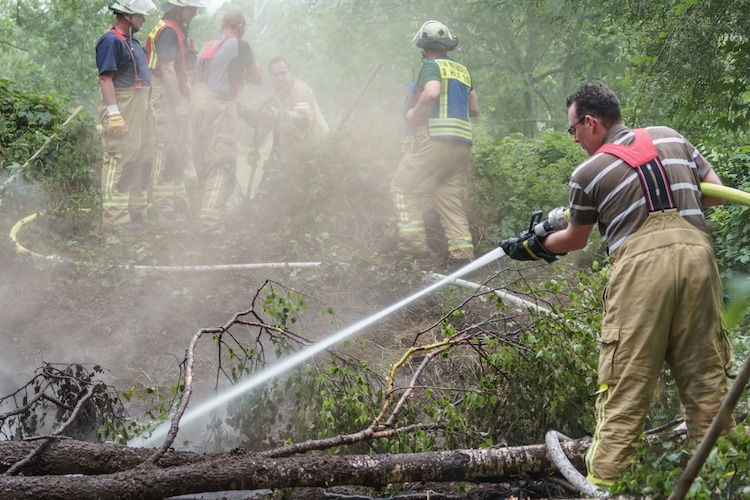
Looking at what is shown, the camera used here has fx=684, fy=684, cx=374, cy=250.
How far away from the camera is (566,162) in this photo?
23.8ft

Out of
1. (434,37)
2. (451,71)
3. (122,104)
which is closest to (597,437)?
(451,71)

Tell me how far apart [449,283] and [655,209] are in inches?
134

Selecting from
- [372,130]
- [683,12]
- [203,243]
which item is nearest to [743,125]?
[683,12]

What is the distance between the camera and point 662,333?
2789 mm

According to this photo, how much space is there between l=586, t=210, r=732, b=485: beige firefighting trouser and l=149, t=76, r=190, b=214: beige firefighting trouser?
21.9ft

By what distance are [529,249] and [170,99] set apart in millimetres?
6044

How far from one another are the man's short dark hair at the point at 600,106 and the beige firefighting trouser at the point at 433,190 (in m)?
3.69

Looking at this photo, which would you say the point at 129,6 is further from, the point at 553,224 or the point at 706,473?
the point at 706,473

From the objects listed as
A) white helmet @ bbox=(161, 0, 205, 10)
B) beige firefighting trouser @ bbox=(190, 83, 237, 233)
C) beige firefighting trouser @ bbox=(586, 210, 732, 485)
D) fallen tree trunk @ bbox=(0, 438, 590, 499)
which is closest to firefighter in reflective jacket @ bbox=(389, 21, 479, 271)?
beige firefighting trouser @ bbox=(190, 83, 237, 233)

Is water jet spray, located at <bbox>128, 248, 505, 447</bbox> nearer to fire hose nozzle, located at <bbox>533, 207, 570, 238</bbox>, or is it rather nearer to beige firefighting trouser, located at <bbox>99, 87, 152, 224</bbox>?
fire hose nozzle, located at <bbox>533, 207, 570, 238</bbox>

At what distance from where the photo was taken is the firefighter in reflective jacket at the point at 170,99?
8016 millimetres

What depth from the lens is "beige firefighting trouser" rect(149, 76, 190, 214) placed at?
27.4ft

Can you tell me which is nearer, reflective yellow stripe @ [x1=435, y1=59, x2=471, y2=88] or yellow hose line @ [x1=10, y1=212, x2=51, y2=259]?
yellow hose line @ [x1=10, y1=212, x2=51, y2=259]

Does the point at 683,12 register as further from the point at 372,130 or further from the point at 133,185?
the point at 133,185
